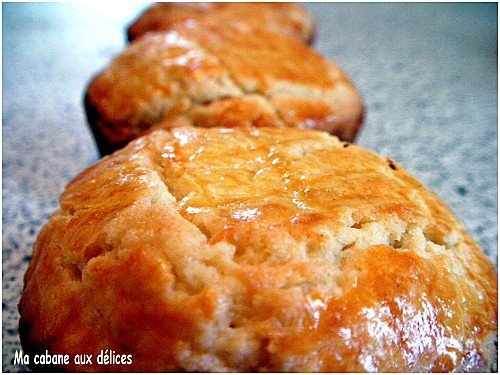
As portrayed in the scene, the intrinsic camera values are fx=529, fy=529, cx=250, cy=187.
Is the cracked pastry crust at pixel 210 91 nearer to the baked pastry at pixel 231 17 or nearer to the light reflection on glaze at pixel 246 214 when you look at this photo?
the baked pastry at pixel 231 17

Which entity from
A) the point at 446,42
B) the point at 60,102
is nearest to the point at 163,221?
the point at 60,102

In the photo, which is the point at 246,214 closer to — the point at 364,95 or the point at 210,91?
the point at 210,91

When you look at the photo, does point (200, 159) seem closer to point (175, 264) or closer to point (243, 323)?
point (175, 264)

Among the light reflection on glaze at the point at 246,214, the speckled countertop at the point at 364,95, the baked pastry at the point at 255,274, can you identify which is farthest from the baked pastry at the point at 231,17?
the light reflection on glaze at the point at 246,214

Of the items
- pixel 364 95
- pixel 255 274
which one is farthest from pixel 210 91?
pixel 364 95

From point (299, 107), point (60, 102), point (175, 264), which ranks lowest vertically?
point (60, 102)

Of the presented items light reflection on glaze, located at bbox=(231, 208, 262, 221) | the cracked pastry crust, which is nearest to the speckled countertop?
the cracked pastry crust

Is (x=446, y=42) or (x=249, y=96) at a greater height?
Result: (x=249, y=96)

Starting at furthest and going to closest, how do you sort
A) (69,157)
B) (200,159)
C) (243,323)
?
(69,157) < (200,159) < (243,323)
